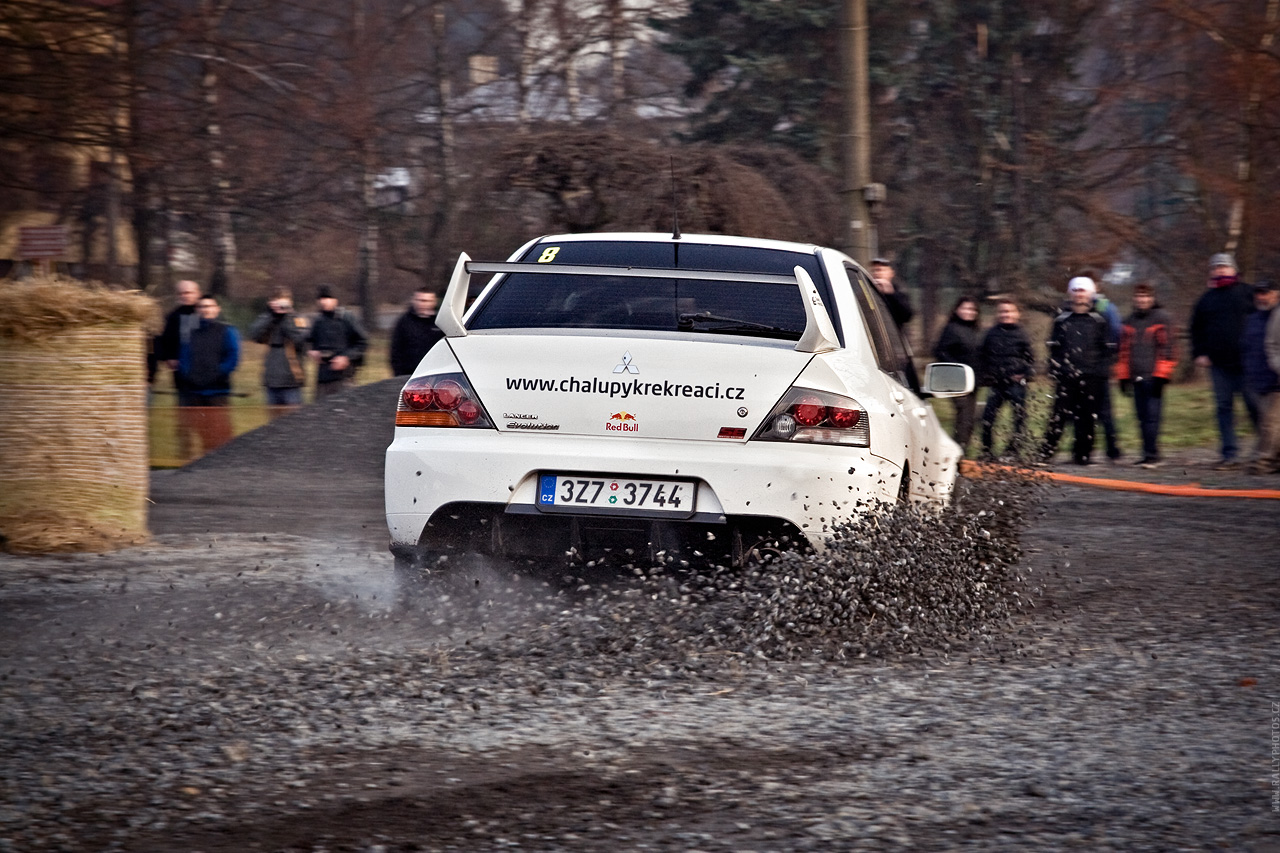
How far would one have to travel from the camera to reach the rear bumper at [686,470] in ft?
19.6

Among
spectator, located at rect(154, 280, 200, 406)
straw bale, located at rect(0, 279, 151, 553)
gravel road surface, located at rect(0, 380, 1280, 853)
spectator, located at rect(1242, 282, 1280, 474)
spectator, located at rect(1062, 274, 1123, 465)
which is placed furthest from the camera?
spectator, located at rect(1062, 274, 1123, 465)

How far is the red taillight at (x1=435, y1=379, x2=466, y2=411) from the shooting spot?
6.20 m

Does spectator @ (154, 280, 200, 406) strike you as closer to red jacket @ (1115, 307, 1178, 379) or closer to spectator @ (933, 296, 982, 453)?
spectator @ (933, 296, 982, 453)

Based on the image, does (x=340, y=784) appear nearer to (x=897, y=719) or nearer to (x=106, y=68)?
(x=897, y=719)

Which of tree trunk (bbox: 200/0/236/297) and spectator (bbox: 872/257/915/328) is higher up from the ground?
tree trunk (bbox: 200/0/236/297)

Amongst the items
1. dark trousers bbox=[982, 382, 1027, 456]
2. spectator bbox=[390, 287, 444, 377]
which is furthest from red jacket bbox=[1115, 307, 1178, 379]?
spectator bbox=[390, 287, 444, 377]

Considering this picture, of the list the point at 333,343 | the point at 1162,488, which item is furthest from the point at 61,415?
the point at 1162,488

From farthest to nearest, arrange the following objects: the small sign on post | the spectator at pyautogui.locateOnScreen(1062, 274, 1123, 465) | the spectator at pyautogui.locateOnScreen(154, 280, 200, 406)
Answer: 1. the small sign on post
2. the spectator at pyautogui.locateOnScreen(1062, 274, 1123, 465)
3. the spectator at pyautogui.locateOnScreen(154, 280, 200, 406)

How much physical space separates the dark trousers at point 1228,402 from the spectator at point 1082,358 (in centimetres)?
113

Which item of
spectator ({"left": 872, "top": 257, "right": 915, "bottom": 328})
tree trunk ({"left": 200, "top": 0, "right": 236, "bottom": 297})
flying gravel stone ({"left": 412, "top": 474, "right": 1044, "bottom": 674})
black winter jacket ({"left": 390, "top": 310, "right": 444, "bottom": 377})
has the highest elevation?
tree trunk ({"left": 200, "top": 0, "right": 236, "bottom": 297})

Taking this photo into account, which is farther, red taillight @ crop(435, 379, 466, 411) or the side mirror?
the side mirror

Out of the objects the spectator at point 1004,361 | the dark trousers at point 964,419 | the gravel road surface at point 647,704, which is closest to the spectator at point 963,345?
the dark trousers at point 964,419

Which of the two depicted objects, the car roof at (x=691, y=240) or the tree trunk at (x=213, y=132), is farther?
the tree trunk at (x=213, y=132)

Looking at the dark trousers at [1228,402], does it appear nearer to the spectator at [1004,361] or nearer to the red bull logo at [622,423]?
the spectator at [1004,361]
